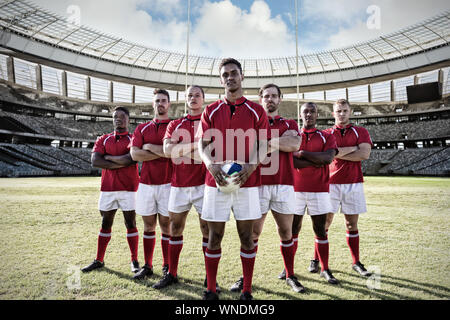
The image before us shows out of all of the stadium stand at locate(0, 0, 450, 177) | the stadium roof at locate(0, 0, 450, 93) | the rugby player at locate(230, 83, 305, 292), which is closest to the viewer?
the rugby player at locate(230, 83, 305, 292)

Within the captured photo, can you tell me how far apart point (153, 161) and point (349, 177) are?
2877 mm

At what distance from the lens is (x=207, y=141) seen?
2.63 meters

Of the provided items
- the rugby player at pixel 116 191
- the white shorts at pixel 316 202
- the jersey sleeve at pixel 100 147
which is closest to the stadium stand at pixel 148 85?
the jersey sleeve at pixel 100 147

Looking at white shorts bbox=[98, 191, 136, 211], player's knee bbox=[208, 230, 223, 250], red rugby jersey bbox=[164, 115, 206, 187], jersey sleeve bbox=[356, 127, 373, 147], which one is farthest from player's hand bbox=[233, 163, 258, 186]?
jersey sleeve bbox=[356, 127, 373, 147]

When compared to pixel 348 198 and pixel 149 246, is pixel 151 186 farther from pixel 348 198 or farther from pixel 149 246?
pixel 348 198

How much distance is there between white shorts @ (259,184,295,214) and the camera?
3.02 meters

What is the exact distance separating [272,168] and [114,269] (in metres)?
2.51

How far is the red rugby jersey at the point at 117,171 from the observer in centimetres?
359

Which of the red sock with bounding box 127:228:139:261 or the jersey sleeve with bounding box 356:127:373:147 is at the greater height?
the jersey sleeve with bounding box 356:127:373:147

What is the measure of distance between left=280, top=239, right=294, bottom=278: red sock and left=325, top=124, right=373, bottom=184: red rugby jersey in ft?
4.34

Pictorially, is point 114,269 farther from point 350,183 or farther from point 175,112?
point 175,112

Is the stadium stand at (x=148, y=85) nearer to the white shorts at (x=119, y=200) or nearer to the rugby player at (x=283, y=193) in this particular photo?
the white shorts at (x=119, y=200)

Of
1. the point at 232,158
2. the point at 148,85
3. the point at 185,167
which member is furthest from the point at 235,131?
the point at 148,85

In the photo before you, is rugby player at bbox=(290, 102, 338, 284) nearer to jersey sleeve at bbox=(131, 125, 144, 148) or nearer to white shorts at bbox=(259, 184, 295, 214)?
white shorts at bbox=(259, 184, 295, 214)
